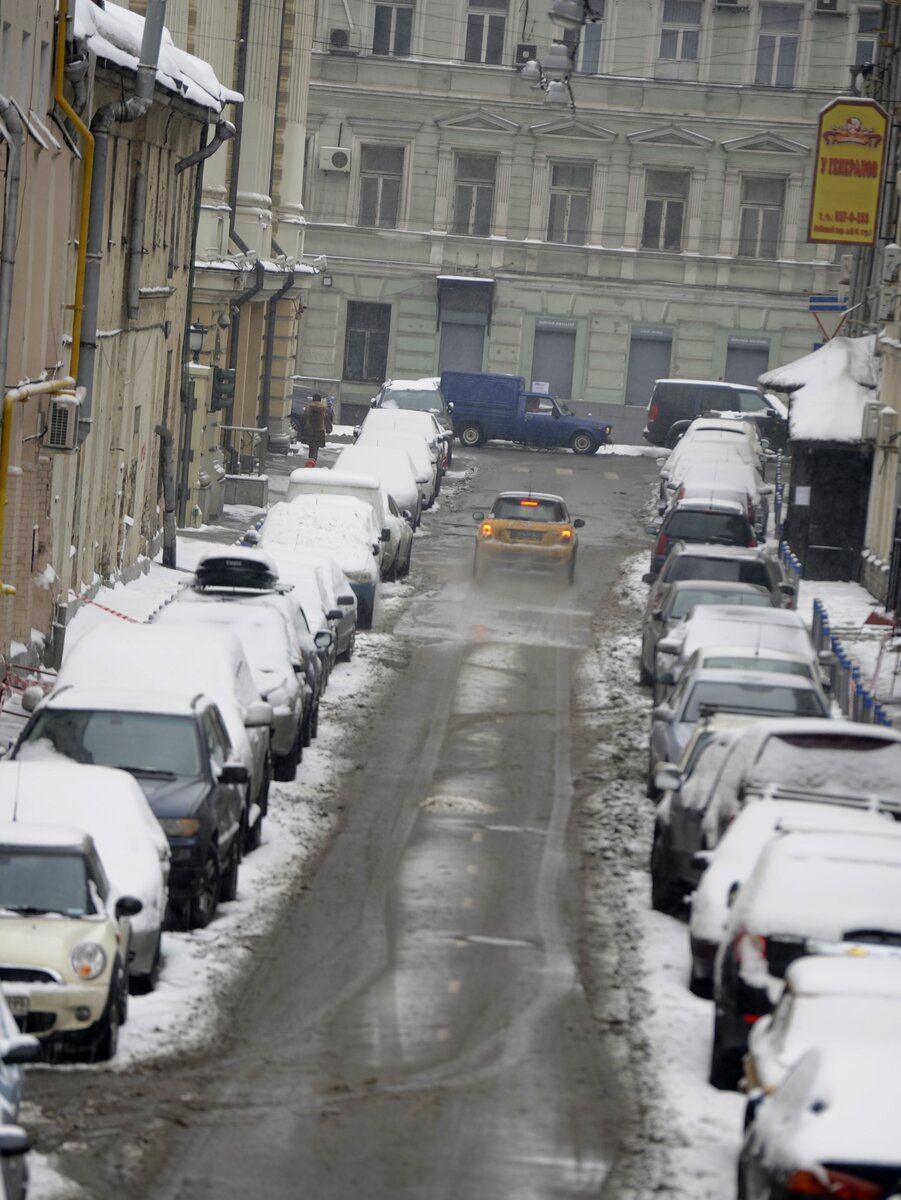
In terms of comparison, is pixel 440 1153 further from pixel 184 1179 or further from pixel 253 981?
pixel 253 981

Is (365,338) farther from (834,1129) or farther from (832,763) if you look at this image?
(834,1129)

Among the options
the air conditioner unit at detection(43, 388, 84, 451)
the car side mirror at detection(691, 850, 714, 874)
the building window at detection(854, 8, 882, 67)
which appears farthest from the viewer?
the building window at detection(854, 8, 882, 67)

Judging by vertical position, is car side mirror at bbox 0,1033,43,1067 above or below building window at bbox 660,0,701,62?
below

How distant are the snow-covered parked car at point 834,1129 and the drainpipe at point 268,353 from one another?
1484 inches

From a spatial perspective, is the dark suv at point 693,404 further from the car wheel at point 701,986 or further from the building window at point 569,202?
the car wheel at point 701,986

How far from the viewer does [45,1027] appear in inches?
459

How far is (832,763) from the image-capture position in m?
15.8

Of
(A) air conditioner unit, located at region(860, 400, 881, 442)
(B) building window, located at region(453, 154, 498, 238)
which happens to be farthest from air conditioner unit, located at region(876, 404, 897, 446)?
(B) building window, located at region(453, 154, 498, 238)

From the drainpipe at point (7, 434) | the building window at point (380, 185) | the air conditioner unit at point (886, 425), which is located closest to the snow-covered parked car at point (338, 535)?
the drainpipe at point (7, 434)

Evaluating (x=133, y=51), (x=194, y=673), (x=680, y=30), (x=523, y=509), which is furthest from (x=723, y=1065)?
(x=680, y=30)

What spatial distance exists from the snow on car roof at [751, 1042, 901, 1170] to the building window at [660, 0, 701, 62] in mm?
58510

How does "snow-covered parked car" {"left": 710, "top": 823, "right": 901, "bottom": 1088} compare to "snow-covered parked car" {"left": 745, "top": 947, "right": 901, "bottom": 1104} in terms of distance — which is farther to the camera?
"snow-covered parked car" {"left": 710, "top": 823, "right": 901, "bottom": 1088}

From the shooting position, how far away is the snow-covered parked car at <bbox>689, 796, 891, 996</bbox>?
12703 millimetres

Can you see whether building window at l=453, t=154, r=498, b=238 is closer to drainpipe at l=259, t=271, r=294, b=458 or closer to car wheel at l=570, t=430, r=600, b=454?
car wheel at l=570, t=430, r=600, b=454
